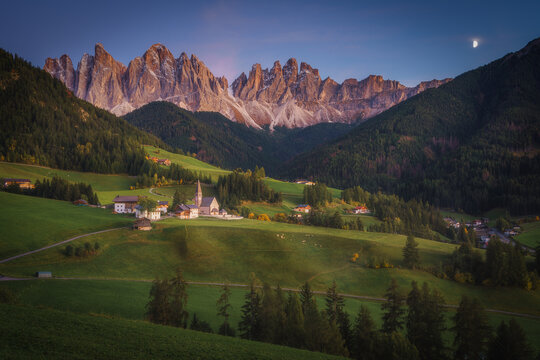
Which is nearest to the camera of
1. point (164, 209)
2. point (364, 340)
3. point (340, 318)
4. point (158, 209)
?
point (364, 340)

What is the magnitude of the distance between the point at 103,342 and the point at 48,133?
183 meters

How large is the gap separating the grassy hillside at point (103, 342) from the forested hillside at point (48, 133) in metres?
149

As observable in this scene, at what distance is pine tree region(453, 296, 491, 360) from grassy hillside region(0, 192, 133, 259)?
73096mm

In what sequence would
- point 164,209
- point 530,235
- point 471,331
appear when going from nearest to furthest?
point 471,331 → point 164,209 → point 530,235

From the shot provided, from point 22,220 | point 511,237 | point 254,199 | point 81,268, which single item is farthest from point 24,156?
point 511,237

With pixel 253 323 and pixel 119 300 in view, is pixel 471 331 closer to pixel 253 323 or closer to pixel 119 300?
pixel 253 323

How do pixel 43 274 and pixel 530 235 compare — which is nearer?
pixel 43 274

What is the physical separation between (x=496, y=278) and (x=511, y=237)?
7640 centimetres

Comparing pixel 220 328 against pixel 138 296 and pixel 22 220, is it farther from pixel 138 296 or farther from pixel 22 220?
pixel 22 220

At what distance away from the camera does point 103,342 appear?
21984 mm

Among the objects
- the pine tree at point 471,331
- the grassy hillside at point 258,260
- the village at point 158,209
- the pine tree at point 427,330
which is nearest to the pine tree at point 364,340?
the pine tree at point 427,330

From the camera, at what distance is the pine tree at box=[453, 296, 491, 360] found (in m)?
35.4

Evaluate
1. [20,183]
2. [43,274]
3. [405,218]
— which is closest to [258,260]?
[43,274]

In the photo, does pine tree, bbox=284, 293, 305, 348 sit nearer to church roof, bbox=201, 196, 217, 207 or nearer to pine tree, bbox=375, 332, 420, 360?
pine tree, bbox=375, 332, 420, 360
